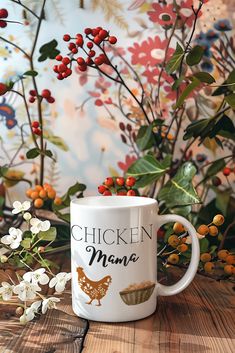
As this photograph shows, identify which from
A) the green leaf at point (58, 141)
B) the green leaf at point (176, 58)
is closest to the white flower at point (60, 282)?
the green leaf at point (176, 58)

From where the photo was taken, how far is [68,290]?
77 cm

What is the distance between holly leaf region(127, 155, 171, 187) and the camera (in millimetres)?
854

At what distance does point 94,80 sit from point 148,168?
0.28 m

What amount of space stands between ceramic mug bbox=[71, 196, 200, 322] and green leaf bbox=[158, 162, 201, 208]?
113mm

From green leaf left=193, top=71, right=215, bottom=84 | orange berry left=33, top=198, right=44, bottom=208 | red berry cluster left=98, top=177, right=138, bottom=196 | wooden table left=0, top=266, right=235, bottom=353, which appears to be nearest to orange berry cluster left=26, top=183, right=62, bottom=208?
orange berry left=33, top=198, right=44, bottom=208

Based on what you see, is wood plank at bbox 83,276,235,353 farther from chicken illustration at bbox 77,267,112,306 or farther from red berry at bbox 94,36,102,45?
red berry at bbox 94,36,102,45

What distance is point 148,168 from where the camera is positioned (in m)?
0.87

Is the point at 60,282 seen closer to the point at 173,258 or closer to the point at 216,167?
the point at 173,258

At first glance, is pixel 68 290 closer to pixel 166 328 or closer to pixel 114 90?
pixel 166 328

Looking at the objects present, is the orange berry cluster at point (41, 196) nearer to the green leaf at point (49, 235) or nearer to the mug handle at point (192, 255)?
the green leaf at point (49, 235)

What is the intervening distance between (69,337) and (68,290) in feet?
0.57

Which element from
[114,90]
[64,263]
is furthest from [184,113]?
[64,263]

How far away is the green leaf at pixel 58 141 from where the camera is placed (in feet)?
3.51

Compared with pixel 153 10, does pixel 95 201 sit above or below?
below
